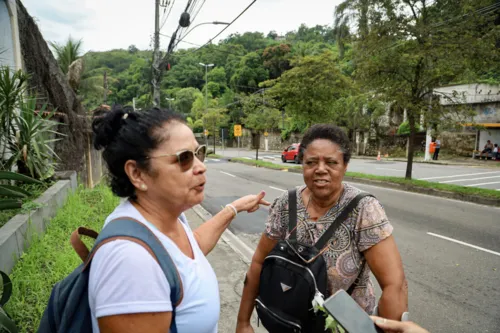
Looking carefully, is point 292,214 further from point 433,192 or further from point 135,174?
point 433,192

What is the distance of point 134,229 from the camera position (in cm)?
104

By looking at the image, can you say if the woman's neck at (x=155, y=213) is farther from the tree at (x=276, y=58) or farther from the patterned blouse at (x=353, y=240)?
the tree at (x=276, y=58)

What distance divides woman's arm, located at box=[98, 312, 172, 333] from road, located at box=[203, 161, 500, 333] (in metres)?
3.09

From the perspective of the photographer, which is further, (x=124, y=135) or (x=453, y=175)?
(x=453, y=175)

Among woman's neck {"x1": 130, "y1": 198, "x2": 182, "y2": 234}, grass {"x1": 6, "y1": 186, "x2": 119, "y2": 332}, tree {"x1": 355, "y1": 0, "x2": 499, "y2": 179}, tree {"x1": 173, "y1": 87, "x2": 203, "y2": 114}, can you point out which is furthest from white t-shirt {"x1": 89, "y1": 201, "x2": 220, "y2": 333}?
tree {"x1": 173, "y1": 87, "x2": 203, "y2": 114}

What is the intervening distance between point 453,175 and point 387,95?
23.2 ft

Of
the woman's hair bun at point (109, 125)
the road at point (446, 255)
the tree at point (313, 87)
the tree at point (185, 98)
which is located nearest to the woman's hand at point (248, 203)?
the woman's hair bun at point (109, 125)

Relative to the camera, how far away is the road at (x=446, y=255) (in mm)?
3254

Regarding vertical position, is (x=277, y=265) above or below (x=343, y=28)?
below

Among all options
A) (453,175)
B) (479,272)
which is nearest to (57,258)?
(479,272)

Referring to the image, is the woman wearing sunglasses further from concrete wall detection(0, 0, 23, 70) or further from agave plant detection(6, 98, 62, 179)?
concrete wall detection(0, 0, 23, 70)

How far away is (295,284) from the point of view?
4.69 ft

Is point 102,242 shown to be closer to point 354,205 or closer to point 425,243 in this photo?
point 354,205

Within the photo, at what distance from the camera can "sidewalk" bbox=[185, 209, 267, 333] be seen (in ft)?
9.54
